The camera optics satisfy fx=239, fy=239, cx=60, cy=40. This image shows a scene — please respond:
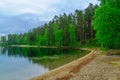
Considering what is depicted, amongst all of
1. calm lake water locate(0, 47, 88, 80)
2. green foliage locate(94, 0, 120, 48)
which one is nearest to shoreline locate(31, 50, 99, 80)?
calm lake water locate(0, 47, 88, 80)

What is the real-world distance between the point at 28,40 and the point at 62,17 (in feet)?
199

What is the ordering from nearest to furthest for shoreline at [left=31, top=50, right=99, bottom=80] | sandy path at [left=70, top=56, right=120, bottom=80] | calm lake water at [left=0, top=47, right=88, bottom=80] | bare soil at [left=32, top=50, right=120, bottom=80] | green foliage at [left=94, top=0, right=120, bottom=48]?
sandy path at [left=70, top=56, right=120, bottom=80] → bare soil at [left=32, top=50, right=120, bottom=80] → shoreline at [left=31, top=50, right=99, bottom=80] → calm lake water at [left=0, top=47, right=88, bottom=80] → green foliage at [left=94, top=0, right=120, bottom=48]

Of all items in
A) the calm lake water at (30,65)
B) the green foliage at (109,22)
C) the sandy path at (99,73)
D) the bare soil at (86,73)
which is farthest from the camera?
the green foliage at (109,22)

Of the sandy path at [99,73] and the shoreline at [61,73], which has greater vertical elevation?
the sandy path at [99,73]

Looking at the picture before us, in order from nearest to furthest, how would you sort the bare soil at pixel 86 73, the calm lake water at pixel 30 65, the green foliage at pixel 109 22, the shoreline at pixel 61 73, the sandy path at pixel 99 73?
the sandy path at pixel 99 73
the bare soil at pixel 86 73
the shoreline at pixel 61 73
the calm lake water at pixel 30 65
the green foliage at pixel 109 22

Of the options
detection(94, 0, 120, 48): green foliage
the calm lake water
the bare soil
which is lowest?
the calm lake water

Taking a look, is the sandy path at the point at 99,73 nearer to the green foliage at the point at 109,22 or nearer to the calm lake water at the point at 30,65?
the calm lake water at the point at 30,65

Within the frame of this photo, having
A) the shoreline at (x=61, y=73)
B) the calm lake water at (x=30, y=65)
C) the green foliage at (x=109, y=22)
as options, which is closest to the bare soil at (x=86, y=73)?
the shoreline at (x=61, y=73)

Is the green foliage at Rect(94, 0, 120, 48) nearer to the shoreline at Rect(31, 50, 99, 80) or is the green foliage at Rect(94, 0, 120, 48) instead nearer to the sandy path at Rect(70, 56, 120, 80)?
the shoreline at Rect(31, 50, 99, 80)

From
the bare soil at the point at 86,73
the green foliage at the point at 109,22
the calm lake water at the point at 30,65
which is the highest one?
the green foliage at the point at 109,22

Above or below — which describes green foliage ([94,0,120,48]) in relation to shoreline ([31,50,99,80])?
above

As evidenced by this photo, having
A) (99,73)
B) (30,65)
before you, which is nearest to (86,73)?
(99,73)

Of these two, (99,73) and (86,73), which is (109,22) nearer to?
(86,73)

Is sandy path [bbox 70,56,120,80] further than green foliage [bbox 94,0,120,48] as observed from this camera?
No
